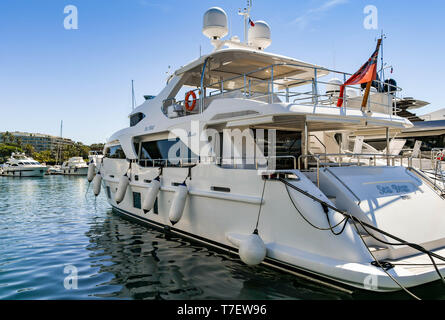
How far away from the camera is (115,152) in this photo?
1228 cm

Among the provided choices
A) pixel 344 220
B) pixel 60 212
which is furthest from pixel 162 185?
pixel 60 212

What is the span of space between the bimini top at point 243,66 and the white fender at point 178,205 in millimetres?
2695

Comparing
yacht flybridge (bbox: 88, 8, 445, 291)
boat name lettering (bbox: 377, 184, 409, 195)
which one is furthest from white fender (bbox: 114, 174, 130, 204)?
boat name lettering (bbox: 377, 184, 409, 195)

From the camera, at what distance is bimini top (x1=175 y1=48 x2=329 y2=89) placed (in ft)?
26.4

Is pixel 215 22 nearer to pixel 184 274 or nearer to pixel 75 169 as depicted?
pixel 184 274

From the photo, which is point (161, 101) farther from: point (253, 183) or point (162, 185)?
point (253, 183)

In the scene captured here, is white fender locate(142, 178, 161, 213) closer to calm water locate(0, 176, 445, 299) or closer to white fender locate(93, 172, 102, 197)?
calm water locate(0, 176, 445, 299)

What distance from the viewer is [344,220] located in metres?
4.76

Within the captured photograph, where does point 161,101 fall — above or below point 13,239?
above

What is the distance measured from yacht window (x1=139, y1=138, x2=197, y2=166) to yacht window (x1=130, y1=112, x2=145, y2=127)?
34.6 inches

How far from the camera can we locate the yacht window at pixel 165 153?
28.5 feet

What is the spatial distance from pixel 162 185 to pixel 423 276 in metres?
6.26

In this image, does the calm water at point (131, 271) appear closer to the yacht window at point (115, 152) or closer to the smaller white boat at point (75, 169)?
the yacht window at point (115, 152)
